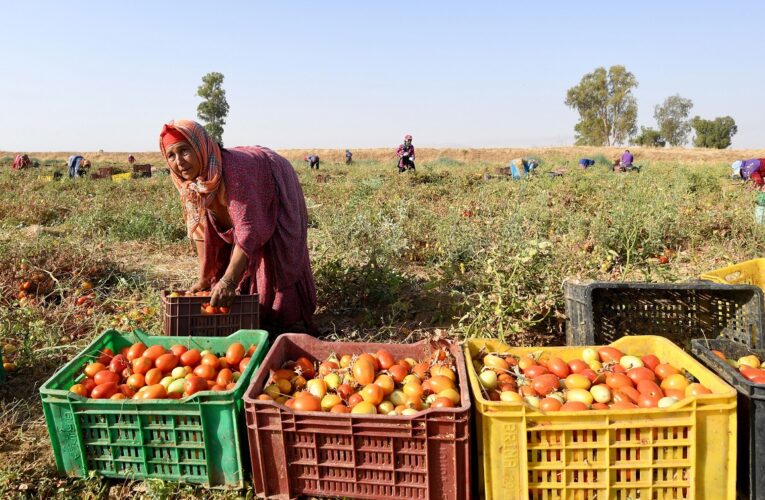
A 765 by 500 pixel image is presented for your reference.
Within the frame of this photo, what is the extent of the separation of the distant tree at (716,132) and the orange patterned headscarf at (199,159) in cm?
6253

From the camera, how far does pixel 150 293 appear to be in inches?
152

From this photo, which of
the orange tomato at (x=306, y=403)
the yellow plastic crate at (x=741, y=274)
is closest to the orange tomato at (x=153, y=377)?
the orange tomato at (x=306, y=403)

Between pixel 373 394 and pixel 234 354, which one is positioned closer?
pixel 373 394

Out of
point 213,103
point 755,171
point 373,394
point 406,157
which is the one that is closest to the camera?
point 373,394

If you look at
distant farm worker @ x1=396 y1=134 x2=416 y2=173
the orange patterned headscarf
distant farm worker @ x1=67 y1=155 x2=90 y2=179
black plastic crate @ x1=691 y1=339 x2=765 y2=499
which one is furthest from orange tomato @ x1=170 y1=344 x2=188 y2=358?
distant farm worker @ x1=67 y1=155 x2=90 y2=179

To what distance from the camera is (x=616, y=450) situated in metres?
1.72

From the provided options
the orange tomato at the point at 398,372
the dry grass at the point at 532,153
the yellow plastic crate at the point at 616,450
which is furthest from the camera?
the dry grass at the point at 532,153

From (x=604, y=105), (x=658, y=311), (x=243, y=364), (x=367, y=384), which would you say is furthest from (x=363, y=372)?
(x=604, y=105)

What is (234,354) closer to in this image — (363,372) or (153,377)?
(153,377)

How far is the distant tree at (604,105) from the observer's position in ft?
156

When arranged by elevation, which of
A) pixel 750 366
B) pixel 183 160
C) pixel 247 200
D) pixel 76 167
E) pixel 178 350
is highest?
pixel 76 167

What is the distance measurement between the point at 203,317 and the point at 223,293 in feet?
0.68

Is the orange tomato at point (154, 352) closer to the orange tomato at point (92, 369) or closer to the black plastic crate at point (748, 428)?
the orange tomato at point (92, 369)

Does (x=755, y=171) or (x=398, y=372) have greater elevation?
(x=755, y=171)
